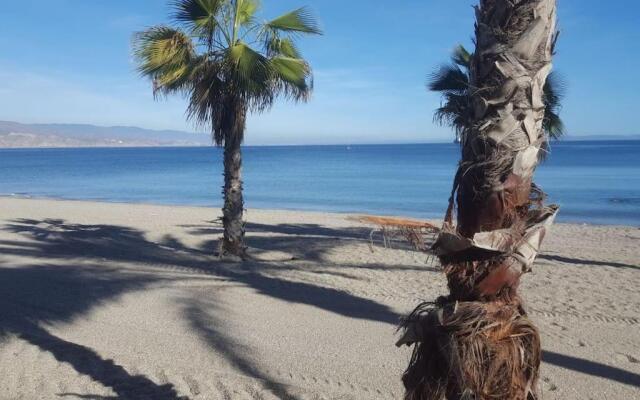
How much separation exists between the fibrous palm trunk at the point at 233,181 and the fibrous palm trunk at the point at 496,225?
8.14m

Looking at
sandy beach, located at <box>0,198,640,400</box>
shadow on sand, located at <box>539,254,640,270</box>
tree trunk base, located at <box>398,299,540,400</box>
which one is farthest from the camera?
shadow on sand, located at <box>539,254,640,270</box>

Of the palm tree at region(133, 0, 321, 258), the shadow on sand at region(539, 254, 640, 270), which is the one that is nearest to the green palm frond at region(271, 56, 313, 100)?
the palm tree at region(133, 0, 321, 258)

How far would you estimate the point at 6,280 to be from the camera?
8.41 m

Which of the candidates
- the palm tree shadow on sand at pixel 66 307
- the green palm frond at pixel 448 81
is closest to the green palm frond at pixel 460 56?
the green palm frond at pixel 448 81

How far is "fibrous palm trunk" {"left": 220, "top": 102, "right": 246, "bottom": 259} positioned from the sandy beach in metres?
0.48

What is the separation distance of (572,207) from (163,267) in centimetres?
2242

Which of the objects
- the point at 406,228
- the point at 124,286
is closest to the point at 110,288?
the point at 124,286

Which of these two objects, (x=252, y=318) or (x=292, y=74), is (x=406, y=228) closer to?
(x=252, y=318)

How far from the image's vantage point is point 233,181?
411 inches

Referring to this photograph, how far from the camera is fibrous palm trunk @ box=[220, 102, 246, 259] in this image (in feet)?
33.7

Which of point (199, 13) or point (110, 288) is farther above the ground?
point (199, 13)

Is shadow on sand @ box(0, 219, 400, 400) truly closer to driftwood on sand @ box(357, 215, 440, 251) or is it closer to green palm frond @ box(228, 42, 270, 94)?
driftwood on sand @ box(357, 215, 440, 251)

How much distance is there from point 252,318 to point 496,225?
4.96m

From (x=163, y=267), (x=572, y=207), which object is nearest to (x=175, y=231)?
(x=163, y=267)
